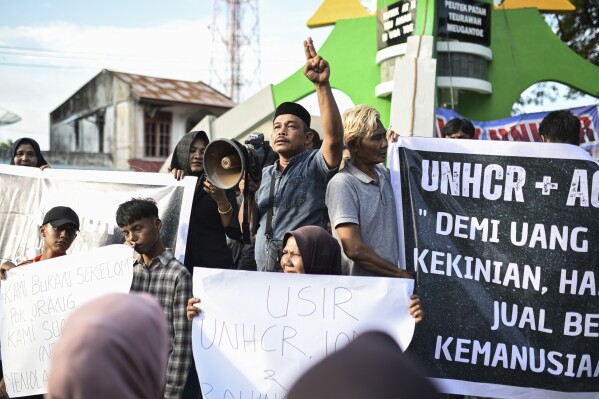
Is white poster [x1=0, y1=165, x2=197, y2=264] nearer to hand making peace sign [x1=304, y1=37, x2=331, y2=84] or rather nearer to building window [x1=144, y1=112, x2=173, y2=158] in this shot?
hand making peace sign [x1=304, y1=37, x2=331, y2=84]

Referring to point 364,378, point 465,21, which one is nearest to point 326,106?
point 364,378

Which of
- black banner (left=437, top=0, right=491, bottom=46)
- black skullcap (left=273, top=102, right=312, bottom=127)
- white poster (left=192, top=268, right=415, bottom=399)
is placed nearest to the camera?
white poster (left=192, top=268, right=415, bottom=399)

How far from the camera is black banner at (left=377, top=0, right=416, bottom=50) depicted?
11.6 metres

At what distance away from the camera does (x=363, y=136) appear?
3.98 m

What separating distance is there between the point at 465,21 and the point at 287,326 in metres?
9.37

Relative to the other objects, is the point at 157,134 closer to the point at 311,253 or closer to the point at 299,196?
the point at 299,196

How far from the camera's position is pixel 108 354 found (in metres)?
1.75

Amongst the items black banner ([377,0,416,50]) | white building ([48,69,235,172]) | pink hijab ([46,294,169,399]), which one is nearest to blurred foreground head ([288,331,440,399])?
pink hijab ([46,294,169,399])

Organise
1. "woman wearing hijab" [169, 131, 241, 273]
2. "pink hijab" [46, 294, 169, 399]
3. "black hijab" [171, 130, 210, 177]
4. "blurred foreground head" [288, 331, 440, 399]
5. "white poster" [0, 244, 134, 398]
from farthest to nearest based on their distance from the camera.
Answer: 1. "black hijab" [171, 130, 210, 177]
2. "woman wearing hijab" [169, 131, 241, 273]
3. "white poster" [0, 244, 134, 398]
4. "pink hijab" [46, 294, 169, 399]
5. "blurred foreground head" [288, 331, 440, 399]

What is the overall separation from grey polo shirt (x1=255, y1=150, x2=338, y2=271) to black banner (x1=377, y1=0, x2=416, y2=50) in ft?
26.0

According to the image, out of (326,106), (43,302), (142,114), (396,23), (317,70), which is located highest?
(142,114)

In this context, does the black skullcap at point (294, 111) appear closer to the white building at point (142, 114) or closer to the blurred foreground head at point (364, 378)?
the blurred foreground head at point (364, 378)

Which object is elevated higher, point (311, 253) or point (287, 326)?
point (311, 253)

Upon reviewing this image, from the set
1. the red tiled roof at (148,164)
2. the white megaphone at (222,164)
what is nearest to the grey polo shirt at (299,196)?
the white megaphone at (222,164)
